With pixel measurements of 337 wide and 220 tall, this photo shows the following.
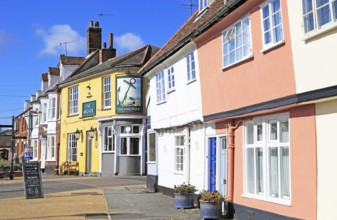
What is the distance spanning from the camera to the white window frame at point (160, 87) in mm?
20031

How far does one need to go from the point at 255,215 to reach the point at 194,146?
17.1 ft

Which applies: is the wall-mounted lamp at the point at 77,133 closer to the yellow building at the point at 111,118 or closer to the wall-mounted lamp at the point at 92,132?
the yellow building at the point at 111,118

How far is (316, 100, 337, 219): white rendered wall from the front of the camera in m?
8.76

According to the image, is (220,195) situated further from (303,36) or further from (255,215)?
(303,36)

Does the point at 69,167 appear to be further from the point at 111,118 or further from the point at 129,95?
the point at 129,95

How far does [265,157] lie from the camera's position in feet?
37.1

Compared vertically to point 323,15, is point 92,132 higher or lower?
lower

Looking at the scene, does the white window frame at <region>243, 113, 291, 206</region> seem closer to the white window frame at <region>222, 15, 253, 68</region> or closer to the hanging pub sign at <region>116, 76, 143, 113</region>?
the white window frame at <region>222, 15, 253, 68</region>

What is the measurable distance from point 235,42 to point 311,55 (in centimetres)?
375

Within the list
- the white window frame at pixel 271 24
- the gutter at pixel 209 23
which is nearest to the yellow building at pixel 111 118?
the gutter at pixel 209 23

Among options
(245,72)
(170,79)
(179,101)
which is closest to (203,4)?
(170,79)

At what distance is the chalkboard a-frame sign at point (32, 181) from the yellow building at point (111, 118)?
462 inches

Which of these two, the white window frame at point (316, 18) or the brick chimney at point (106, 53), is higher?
the brick chimney at point (106, 53)

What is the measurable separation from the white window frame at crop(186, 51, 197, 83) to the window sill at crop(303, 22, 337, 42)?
7008mm
